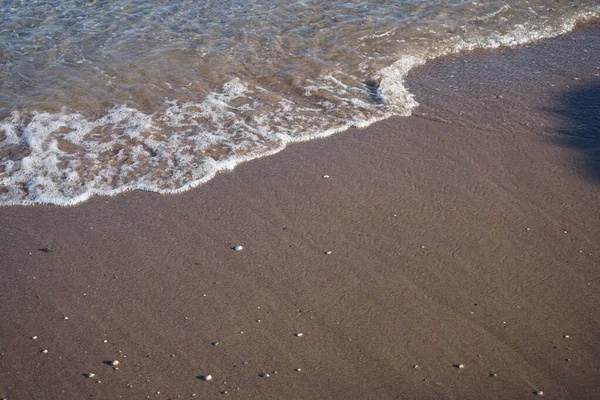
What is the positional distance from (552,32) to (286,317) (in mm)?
5925

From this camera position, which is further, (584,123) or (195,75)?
(195,75)

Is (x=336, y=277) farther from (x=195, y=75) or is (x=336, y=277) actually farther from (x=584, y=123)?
(x=195, y=75)

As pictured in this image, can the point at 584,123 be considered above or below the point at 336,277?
above

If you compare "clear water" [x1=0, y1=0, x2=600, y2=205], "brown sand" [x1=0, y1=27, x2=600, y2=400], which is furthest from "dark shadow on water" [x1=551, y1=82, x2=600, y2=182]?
"clear water" [x1=0, y1=0, x2=600, y2=205]

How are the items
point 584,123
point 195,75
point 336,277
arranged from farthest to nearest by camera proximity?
point 195,75
point 584,123
point 336,277

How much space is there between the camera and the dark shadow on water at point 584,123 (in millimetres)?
4906

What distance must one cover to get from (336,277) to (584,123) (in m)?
3.03

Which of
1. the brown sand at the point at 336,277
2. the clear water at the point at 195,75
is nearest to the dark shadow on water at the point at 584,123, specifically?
the brown sand at the point at 336,277

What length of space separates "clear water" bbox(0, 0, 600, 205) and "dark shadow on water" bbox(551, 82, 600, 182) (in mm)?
1435

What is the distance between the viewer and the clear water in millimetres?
5195

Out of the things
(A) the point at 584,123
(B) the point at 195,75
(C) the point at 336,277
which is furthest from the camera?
(B) the point at 195,75

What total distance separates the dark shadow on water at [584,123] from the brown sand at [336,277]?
0.02 meters

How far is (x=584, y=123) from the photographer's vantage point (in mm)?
5367

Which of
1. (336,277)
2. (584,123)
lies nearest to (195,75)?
(336,277)
